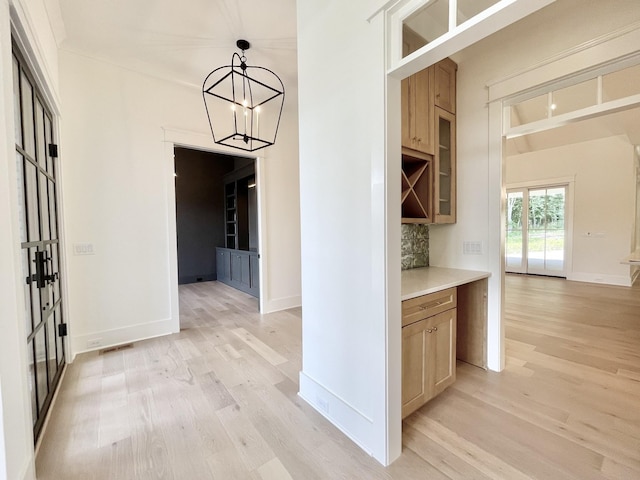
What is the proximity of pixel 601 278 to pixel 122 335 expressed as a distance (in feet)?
28.5

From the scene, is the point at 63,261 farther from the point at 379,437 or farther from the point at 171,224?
the point at 379,437

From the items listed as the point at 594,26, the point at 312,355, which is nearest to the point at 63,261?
the point at 312,355

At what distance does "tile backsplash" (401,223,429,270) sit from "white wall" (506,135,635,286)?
574cm

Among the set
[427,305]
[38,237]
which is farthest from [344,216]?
[38,237]

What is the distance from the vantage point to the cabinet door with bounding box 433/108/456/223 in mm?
2535

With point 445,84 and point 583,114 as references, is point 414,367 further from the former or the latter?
point 445,84

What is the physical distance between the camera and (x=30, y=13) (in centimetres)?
166

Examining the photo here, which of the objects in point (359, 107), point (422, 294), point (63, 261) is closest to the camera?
point (359, 107)

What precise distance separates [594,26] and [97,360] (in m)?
4.91

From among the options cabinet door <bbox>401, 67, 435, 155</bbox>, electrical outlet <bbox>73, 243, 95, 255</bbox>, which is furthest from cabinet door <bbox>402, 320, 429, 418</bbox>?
electrical outlet <bbox>73, 243, 95, 255</bbox>

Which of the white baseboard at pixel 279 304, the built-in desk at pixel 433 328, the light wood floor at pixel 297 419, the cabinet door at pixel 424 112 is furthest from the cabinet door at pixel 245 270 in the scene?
the cabinet door at pixel 424 112

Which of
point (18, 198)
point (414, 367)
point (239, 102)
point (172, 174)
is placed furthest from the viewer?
point (239, 102)

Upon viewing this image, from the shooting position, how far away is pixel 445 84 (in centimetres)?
252

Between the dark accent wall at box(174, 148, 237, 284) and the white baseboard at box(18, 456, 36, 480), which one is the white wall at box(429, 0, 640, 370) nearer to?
the white baseboard at box(18, 456, 36, 480)
